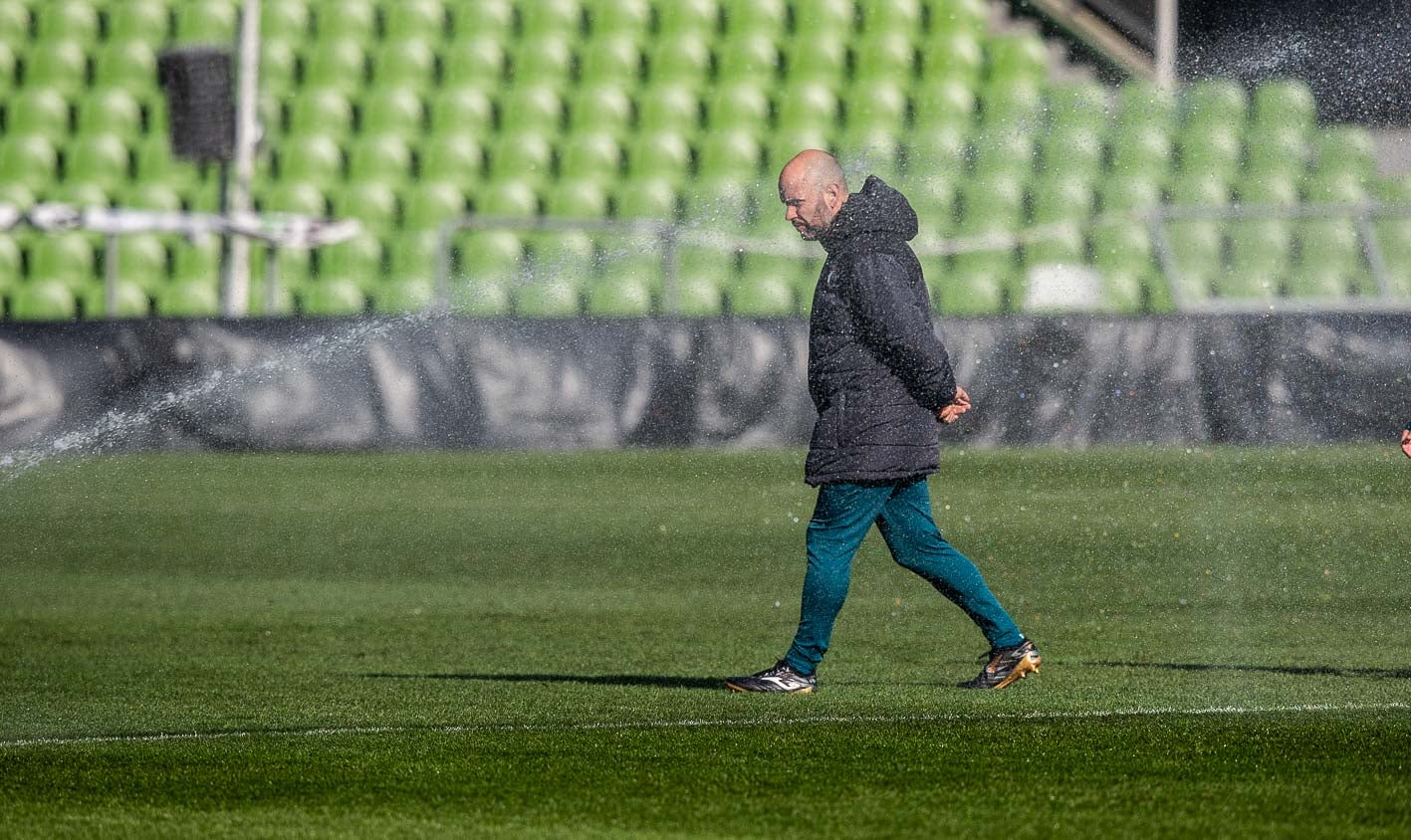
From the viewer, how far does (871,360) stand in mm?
5883

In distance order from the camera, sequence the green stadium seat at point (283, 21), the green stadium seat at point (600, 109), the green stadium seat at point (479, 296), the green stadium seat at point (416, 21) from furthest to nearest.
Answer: the green stadium seat at point (283, 21), the green stadium seat at point (416, 21), the green stadium seat at point (600, 109), the green stadium seat at point (479, 296)

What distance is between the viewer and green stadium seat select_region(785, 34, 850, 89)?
1814 centimetres

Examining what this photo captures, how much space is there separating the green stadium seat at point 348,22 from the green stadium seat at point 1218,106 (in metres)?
6.88

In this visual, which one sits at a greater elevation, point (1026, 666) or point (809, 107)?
point (809, 107)

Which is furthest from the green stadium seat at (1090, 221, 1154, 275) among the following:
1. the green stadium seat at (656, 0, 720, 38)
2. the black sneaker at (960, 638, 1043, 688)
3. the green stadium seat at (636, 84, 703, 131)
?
the black sneaker at (960, 638, 1043, 688)

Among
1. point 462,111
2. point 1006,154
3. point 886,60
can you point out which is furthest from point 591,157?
point 1006,154

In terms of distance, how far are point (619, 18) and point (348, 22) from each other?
7.73 ft

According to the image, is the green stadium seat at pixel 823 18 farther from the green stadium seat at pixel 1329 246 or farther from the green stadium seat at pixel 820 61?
the green stadium seat at pixel 1329 246

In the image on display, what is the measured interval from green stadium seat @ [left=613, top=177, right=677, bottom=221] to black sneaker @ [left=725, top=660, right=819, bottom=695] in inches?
447

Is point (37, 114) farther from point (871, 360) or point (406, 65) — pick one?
point (871, 360)

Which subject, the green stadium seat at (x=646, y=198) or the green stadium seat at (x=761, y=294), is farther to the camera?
the green stadium seat at (x=646, y=198)

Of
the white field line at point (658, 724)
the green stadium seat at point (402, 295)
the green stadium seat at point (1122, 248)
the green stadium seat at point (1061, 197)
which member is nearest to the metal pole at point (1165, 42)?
the green stadium seat at point (1061, 197)

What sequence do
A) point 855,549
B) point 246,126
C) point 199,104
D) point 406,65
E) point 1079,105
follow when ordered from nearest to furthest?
point 855,549, point 199,104, point 1079,105, point 246,126, point 406,65

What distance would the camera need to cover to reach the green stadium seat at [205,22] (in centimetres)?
1889
